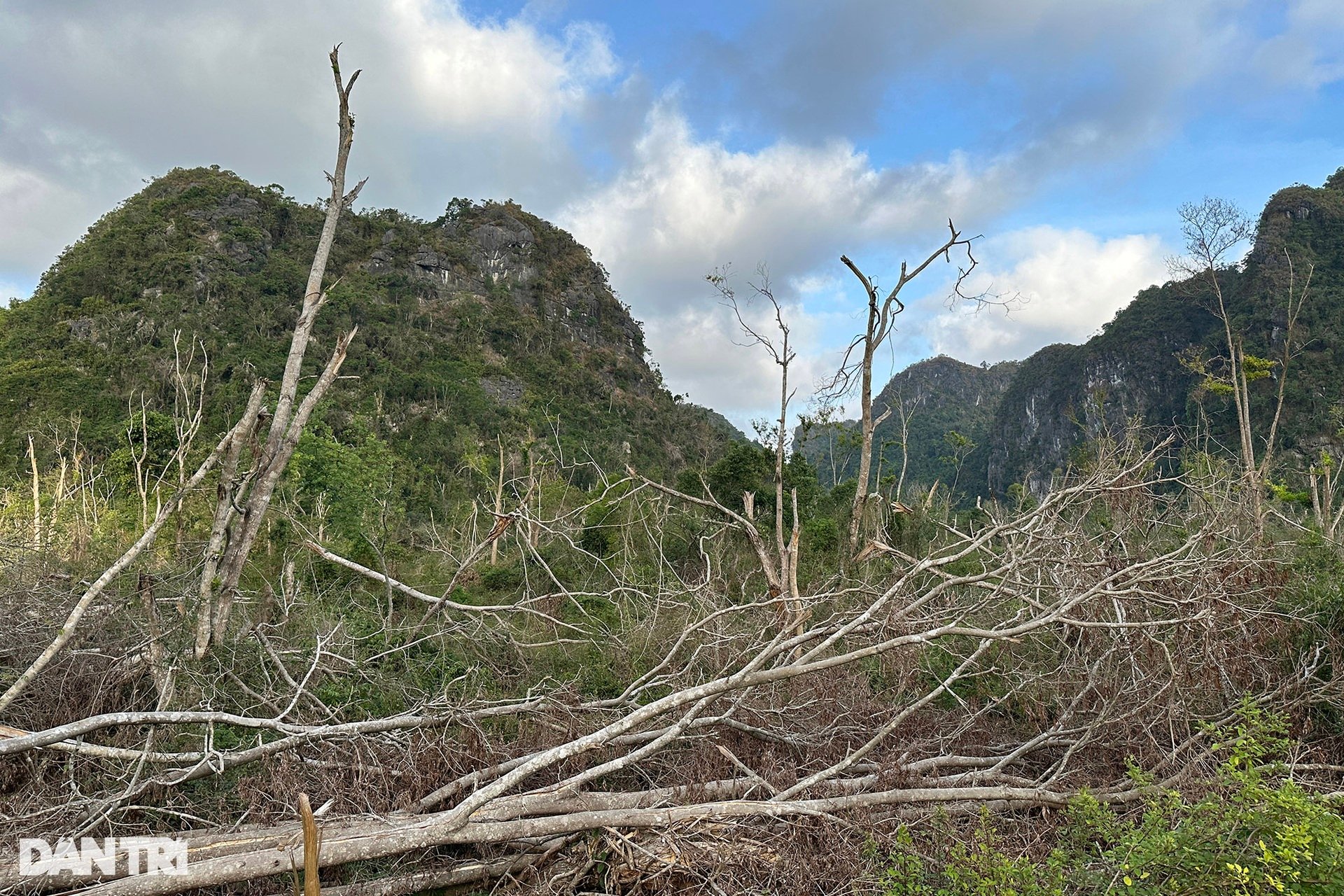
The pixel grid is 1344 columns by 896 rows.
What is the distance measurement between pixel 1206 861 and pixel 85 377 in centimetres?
3840

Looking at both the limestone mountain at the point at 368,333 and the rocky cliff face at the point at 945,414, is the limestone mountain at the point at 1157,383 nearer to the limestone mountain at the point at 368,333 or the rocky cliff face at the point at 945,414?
the rocky cliff face at the point at 945,414

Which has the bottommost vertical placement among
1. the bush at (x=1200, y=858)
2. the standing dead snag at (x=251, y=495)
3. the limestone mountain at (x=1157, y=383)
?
the bush at (x=1200, y=858)

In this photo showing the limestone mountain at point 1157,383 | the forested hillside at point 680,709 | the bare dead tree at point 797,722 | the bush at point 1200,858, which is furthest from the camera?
the limestone mountain at point 1157,383

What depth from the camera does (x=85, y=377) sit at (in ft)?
96.1


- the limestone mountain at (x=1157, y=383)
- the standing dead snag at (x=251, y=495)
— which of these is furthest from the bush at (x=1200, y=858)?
the limestone mountain at (x=1157, y=383)

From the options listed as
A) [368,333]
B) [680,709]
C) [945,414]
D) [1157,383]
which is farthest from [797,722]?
[945,414]

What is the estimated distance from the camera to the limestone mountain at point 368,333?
28719mm

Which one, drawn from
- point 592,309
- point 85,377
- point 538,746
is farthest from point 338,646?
point 592,309

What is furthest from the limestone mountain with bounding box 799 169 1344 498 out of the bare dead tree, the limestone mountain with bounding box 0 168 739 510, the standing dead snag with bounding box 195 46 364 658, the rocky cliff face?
the limestone mountain with bounding box 0 168 739 510

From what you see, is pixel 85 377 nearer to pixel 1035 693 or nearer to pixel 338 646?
pixel 338 646

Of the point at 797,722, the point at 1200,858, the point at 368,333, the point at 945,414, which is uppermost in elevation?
the point at 368,333

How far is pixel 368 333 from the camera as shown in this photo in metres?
41.4

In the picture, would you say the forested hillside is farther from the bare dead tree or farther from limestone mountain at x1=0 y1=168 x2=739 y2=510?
limestone mountain at x1=0 y1=168 x2=739 y2=510

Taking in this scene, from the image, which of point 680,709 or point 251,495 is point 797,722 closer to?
point 680,709
